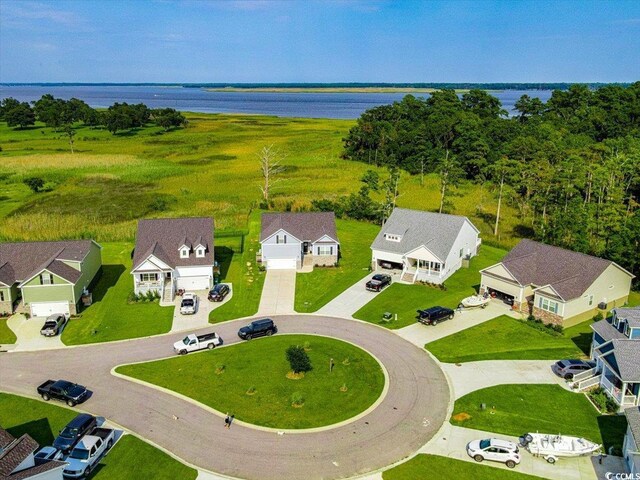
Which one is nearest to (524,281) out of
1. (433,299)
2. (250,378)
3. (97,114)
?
(433,299)

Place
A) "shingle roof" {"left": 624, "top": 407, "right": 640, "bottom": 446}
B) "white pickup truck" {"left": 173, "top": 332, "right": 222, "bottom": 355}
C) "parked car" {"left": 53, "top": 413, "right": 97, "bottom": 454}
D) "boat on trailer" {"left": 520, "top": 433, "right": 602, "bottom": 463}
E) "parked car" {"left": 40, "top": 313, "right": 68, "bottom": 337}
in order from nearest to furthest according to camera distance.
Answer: "shingle roof" {"left": 624, "top": 407, "right": 640, "bottom": 446} < "boat on trailer" {"left": 520, "top": 433, "right": 602, "bottom": 463} < "parked car" {"left": 53, "top": 413, "right": 97, "bottom": 454} < "white pickup truck" {"left": 173, "top": 332, "right": 222, "bottom": 355} < "parked car" {"left": 40, "top": 313, "right": 68, "bottom": 337}

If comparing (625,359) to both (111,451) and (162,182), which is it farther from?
(162,182)

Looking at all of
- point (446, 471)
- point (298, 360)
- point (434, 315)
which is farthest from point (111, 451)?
point (434, 315)

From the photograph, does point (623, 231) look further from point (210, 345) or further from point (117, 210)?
point (117, 210)

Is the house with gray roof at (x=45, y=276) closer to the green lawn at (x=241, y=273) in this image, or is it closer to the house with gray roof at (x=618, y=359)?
the green lawn at (x=241, y=273)

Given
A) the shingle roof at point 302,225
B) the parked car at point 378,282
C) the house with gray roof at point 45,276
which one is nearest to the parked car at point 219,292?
the shingle roof at point 302,225

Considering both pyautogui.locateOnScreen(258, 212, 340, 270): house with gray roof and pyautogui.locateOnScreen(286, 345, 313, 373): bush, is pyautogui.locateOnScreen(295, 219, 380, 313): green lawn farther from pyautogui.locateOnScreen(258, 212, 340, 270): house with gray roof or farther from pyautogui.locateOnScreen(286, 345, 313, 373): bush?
pyautogui.locateOnScreen(286, 345, 313, 373): bush

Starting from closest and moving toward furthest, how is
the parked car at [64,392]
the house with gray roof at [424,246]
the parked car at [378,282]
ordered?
the parked car at [64,392] < the parked car at [378,282] < the house with gray roof at [424,246]

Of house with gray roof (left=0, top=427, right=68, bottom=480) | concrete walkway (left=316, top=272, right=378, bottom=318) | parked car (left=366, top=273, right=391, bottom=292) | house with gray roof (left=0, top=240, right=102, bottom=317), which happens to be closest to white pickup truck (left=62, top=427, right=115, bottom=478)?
house with gray roof (left=0, top=427, right=68, bottom=480)
